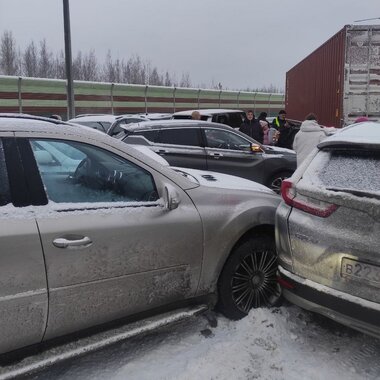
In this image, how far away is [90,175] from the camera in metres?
3.31

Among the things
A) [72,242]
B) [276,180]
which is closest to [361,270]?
[72,242]

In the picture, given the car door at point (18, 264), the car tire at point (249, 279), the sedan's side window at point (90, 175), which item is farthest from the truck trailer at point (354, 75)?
the car door at point (18, 264)

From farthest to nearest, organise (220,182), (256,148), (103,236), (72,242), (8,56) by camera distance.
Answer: (8,56), (256,148), (220,182), (103,236), (72,242)

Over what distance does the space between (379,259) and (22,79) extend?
26099 mm

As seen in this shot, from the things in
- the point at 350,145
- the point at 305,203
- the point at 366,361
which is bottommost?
the point at 366,361

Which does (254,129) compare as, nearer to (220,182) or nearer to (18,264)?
(220,182)

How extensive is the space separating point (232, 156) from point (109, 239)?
647cm

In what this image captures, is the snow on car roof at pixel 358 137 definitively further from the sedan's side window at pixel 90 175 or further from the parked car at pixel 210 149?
the parked car at pixel 210 149

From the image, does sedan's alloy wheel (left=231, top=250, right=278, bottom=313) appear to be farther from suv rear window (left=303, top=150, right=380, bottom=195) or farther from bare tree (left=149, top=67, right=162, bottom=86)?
bare tree (left=149, top=67, right=162, bottom=86)

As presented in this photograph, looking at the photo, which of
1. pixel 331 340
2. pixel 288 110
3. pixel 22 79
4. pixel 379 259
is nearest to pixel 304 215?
pixel 379 259

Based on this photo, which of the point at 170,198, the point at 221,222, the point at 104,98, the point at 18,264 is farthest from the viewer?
the point at 104,98

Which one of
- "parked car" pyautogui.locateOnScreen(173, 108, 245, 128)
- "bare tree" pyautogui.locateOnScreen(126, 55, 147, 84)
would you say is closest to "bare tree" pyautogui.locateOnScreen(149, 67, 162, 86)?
"bare tree" pyautogui.locateOnScreen(126, 55, 147, 84)

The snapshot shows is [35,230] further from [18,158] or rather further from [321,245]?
[321,245]

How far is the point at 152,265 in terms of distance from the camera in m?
3.29
